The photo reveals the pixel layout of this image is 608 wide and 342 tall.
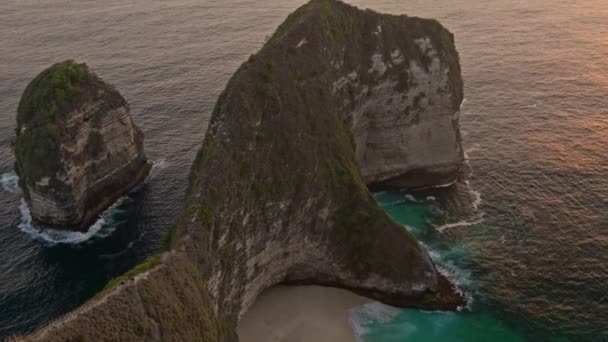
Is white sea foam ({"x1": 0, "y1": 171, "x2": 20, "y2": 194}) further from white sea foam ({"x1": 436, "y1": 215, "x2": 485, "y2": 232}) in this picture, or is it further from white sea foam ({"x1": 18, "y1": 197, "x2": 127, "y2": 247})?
white sea foam ({"x1": 436, "y1": 215, "x2": 485, "y2": 232})

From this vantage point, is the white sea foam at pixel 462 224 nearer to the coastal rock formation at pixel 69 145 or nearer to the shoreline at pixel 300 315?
the shoreline at pixel 300 315

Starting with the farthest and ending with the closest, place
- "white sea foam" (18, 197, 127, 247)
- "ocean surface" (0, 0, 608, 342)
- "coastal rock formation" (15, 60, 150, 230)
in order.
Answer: "white sea foam" (18, 197, 127, 247) → "coastal rock formation" (15, 60, 150, 230) → "ocean surface" (0, 0, 608, 342)

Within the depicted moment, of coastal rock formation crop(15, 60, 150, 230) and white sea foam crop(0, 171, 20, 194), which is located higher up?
coastal rock formation crop(15, 60, 150, 230)

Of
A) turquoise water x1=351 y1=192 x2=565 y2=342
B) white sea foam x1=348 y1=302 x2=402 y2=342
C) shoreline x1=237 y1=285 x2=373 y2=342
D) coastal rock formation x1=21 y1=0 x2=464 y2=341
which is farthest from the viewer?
white sea foam x1=348 y1=302 x2=402 y2=342

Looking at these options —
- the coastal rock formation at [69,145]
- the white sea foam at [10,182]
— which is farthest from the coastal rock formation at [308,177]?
the white sea foam at [10,182]

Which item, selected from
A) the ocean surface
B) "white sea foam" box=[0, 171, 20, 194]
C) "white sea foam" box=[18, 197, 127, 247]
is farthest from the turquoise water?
"white sea foam" box=[0, 171, 20, 194]

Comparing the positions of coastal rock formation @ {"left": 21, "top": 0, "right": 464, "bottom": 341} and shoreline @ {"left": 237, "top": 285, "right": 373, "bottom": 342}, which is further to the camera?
shoreline @ {"left": 237, "top": 285, "right": 373, "bottom": 342}

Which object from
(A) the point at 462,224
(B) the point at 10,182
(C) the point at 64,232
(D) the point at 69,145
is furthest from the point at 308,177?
(B) the point at 10,182
